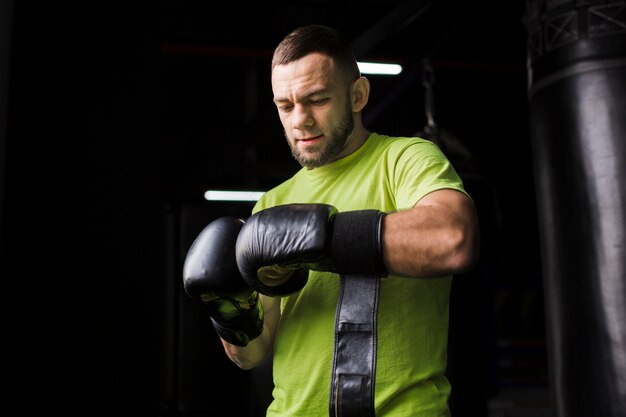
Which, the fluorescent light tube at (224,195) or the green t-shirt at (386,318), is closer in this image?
the green t-shirt at (386,318)

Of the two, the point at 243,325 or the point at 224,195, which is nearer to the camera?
the point at 243,325

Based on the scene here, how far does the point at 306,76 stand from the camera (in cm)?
128

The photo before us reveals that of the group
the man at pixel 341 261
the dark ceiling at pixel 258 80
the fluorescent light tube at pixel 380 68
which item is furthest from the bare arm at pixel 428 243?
the dark ceiling at pixel 258 80

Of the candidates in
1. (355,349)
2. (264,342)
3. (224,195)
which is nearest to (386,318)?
(355,349)

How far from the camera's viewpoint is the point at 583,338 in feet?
8.10

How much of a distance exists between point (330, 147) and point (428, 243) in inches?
13.6

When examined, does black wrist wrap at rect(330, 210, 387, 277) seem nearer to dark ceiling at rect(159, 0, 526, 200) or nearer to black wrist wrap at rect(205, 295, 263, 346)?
black wrist wrap at rect(205, 295, 263, 346)

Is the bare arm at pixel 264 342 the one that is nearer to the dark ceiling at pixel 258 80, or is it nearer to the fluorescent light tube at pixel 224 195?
the dark ceiling at pixel 258 80

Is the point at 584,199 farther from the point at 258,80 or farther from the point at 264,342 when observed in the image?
the point at 258,80

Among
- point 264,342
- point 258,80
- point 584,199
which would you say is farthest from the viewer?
point 258,80

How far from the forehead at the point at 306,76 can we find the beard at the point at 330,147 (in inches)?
3.0

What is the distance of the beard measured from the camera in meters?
1.32

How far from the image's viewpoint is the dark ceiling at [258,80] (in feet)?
23.6

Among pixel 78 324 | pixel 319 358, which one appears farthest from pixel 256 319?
pixel 78 324
